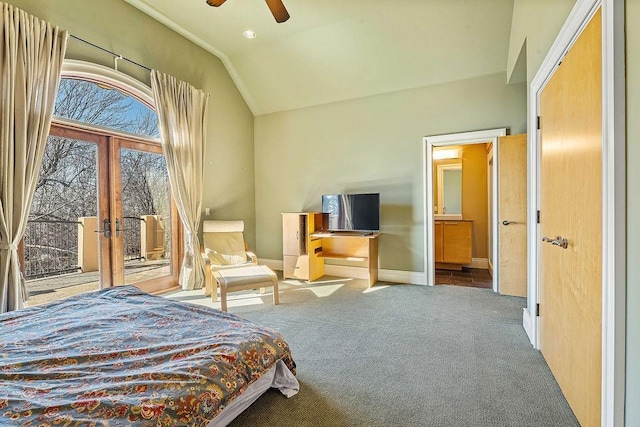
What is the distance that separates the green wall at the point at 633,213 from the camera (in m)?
1.07

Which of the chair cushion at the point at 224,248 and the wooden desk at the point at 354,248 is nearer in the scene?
the chair cushion at the point at 224,248

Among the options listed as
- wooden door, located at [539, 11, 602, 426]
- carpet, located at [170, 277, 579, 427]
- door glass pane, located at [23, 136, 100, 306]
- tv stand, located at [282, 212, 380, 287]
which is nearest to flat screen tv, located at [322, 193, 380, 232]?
tv stand, located at [282, 212, 380, 287]

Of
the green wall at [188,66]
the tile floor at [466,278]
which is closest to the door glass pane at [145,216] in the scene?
the green wall at [188,66]

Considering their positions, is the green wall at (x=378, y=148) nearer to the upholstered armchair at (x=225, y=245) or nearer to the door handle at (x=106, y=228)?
the upholstered armchair at (x=225, y=245)

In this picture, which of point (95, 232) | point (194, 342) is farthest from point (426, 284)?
point (95, 232)

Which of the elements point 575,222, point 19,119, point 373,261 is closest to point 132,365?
point 575,222

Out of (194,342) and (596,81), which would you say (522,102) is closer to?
(596,81)

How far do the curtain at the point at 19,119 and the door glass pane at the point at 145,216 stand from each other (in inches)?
40.8

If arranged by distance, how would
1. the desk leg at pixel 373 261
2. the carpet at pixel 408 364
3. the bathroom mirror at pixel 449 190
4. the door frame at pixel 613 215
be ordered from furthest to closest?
the bathroom mirror at pixel 449 190 < the desk leg at pixel 373 261 < the carpet at pixel 408 364 < the door frame at pixel 613 215

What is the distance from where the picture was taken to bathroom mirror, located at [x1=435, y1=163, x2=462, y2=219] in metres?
5.86

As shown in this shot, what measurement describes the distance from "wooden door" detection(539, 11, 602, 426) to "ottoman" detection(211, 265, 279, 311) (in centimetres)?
257

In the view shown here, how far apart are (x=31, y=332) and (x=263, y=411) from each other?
1.30 metres

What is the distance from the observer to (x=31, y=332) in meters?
1.60

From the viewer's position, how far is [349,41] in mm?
4078
